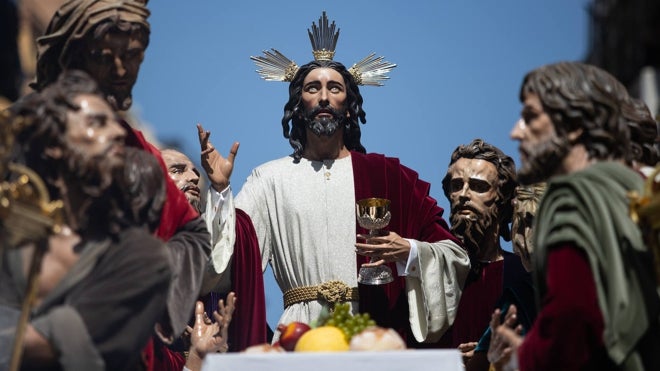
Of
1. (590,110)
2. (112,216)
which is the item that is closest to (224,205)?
(112,216)

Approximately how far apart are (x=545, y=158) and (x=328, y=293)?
2.84 m

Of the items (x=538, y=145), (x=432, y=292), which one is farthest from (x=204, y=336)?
(x=538, y=145)

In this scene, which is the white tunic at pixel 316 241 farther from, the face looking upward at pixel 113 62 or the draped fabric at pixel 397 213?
the face looking upward at pixel 113 62

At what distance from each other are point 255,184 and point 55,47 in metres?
2.38

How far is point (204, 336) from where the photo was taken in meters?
8.91

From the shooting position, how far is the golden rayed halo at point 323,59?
10.3 m

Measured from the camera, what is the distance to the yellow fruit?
6.83m

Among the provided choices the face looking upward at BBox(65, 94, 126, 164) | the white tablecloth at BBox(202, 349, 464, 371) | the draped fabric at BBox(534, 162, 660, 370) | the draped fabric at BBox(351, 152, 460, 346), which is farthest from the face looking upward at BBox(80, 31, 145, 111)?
the draped fabric at BBox(351, 152, 460, 346)

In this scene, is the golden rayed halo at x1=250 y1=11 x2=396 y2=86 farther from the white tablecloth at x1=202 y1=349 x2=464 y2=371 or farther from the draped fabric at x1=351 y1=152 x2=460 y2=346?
the white tablecloth at x1=202 y1=349 x2=464 y2=371

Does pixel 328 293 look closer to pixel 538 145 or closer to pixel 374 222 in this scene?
pixel 374 222

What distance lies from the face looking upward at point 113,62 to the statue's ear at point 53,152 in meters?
0.96

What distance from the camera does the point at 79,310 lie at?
665 centimetres

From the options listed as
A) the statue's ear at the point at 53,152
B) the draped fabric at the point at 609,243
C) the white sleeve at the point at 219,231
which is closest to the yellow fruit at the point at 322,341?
the draped fabric at the point at 609,243

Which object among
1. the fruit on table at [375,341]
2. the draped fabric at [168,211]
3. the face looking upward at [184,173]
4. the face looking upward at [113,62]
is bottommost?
the fruit on table at [375,341]
